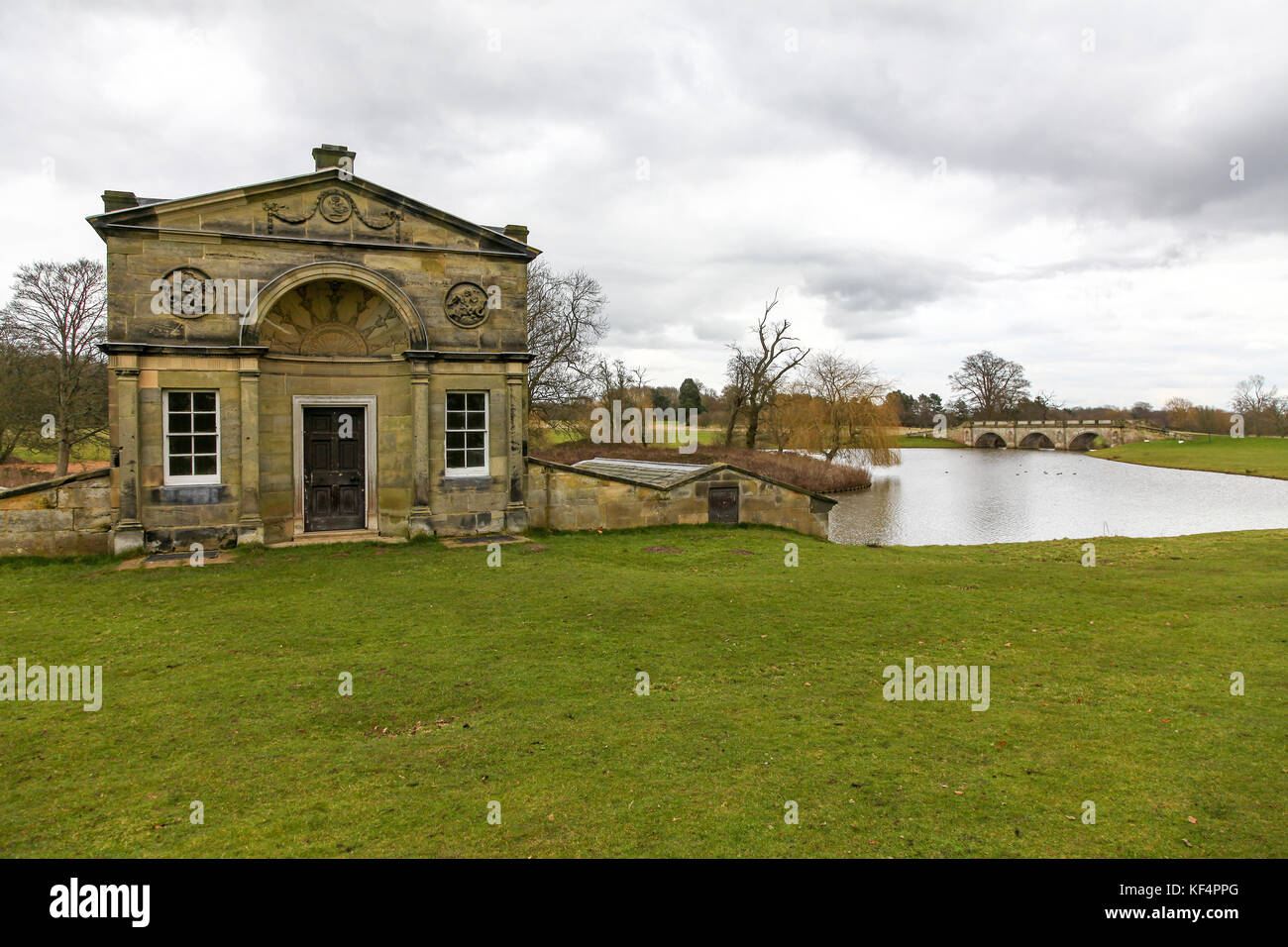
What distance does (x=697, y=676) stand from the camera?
22.6 ft

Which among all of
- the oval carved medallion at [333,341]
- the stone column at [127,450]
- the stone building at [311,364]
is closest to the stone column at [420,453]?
the stone building at [311,364]

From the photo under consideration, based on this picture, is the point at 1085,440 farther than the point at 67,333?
Yes

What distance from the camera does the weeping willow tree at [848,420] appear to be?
4338 cm

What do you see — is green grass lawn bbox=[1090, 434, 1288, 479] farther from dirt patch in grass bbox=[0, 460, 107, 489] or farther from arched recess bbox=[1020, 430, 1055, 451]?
dirt patch in grass bbox=[0, 460, 107, 489]

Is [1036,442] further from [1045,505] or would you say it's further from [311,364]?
[311,364]

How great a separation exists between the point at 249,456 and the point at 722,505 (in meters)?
9.99

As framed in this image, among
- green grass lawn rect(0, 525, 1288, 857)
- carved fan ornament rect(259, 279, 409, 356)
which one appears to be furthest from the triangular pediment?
green grass lawn rect(0, 525, 1288, 857)

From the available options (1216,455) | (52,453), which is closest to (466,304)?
(52,453)

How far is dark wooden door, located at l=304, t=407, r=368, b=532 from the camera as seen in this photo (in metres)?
14.3

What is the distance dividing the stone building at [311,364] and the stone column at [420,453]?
37mm

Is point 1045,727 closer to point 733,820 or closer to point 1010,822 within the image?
point 1010,822

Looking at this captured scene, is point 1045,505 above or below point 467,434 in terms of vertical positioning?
below

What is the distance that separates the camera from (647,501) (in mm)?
16312

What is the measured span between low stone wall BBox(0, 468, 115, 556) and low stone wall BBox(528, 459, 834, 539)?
757cm
